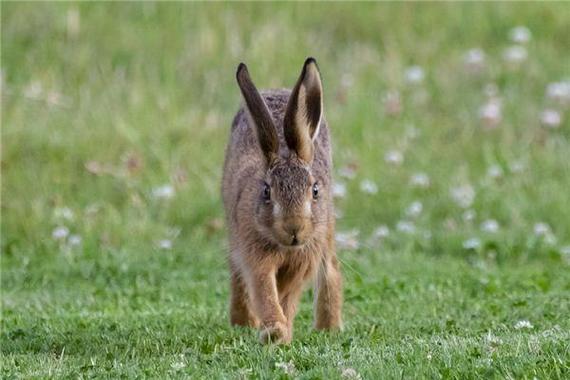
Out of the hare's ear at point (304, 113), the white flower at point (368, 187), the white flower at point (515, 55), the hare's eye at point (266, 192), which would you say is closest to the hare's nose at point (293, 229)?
the hare's eye at point (266, 192)

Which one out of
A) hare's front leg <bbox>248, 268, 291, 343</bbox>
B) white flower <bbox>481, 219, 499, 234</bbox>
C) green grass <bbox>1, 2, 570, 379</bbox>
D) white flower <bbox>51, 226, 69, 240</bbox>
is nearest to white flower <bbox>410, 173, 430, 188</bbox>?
green grass <bbox>1, 2, 570, 379</bbox>

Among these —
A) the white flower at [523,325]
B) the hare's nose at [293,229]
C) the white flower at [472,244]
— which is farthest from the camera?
the white flower at [472,244]

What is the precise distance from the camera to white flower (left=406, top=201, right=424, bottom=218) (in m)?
13.2

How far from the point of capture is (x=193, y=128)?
14.8 m

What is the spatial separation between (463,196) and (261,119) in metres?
6.40

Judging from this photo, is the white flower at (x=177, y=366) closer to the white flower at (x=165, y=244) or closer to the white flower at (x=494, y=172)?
the white flower at (x=165, y=244)

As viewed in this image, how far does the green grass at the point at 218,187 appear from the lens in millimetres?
7215

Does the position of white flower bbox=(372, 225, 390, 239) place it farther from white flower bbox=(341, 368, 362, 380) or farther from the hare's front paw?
white flower bbox=(341, 368, 362, 380)

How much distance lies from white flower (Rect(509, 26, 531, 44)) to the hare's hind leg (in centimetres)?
918

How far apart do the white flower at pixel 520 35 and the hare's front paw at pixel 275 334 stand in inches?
399

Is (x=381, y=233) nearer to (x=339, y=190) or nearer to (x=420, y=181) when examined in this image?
(x=339, y=190)

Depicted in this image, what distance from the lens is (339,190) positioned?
13.2m

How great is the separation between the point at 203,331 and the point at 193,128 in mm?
6903

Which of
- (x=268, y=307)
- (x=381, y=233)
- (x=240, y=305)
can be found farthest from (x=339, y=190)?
(x=268, y=307)
